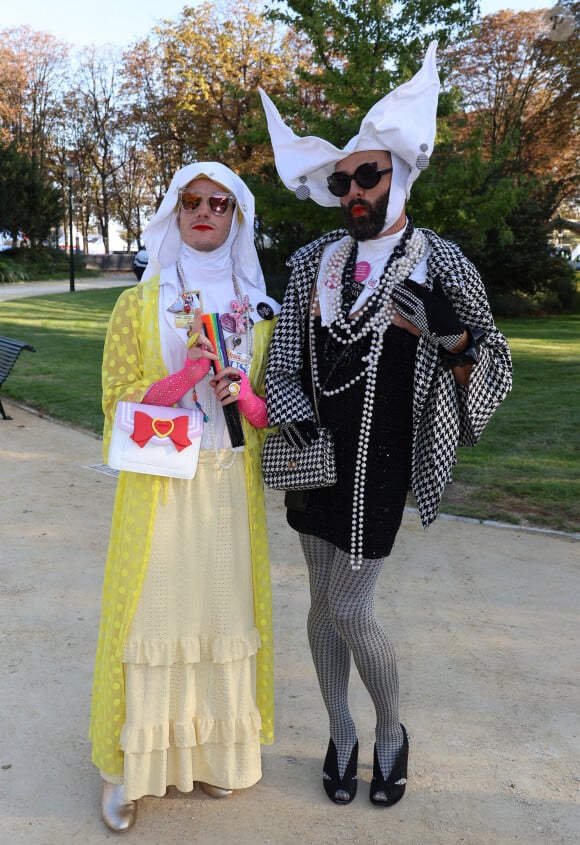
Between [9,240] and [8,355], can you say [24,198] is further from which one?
[8,355]

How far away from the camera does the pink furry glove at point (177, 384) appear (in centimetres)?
249

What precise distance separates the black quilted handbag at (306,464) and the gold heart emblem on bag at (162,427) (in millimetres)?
361

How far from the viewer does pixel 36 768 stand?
2947 millimetres

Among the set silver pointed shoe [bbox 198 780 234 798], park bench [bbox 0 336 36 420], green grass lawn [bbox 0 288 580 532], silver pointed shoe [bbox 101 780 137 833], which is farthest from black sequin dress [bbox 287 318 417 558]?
park bench [bbox 0 336 36 420]

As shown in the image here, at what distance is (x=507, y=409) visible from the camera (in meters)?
9.84

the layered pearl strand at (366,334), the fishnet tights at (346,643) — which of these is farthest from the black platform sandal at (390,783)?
the layered pearl strand at (366,334)

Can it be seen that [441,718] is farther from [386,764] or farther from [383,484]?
[383,484]

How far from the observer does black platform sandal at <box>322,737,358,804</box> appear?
2.79m

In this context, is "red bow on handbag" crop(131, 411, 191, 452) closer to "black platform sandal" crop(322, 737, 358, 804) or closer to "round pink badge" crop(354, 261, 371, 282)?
"round pink badge" crop(354, 261, 371, 282)

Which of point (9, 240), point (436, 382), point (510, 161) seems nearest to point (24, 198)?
point (9, 240)

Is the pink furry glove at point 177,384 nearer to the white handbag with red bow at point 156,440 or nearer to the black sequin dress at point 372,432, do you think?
the white handbag with red bow at point 156,440

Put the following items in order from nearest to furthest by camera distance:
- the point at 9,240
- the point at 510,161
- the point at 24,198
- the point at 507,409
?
the point at 507,409
the point at 510,161
the point at 24,198
the point at 9,240

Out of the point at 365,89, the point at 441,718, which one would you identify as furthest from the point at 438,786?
the point at 365,89

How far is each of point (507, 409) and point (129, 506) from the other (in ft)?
25.8
